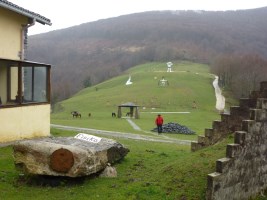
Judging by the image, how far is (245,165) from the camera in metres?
11.5

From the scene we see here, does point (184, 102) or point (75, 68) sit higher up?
point (75, 68)

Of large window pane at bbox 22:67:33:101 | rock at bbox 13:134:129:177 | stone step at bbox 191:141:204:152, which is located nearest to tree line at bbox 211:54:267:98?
stone step at bbox 191:141:204:152

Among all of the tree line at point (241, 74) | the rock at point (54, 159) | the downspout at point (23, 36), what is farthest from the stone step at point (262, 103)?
the tree line at point (241, 74)

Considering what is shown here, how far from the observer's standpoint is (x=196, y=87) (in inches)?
3858

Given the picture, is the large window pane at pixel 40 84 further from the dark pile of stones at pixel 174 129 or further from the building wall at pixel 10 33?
the dark pile of stones at pixel 174 129

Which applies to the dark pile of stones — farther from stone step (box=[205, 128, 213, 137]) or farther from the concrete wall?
the concrete wall

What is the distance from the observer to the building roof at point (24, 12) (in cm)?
1758

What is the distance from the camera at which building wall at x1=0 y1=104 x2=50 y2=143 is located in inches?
615

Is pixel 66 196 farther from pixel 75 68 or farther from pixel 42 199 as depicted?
pixel 75 68

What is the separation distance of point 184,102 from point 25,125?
66.1 metres

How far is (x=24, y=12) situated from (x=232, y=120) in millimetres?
10545

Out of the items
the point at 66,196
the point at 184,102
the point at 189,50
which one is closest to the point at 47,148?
the point at 66,196

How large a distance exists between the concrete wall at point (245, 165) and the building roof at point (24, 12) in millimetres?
11404

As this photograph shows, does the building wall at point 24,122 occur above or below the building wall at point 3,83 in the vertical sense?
below
